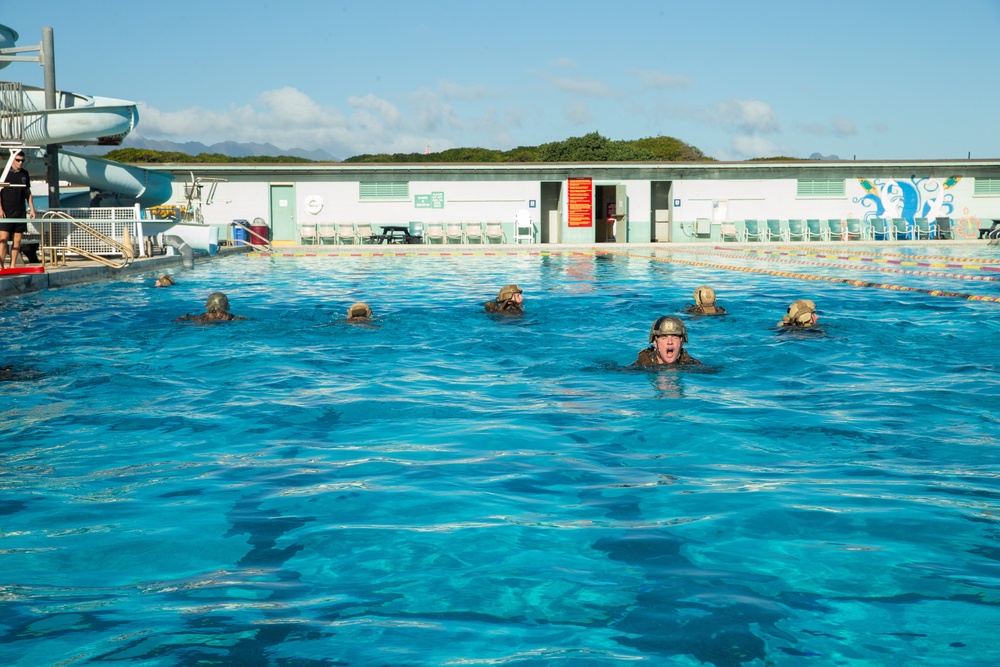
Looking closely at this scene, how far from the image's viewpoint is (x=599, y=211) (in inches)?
1533

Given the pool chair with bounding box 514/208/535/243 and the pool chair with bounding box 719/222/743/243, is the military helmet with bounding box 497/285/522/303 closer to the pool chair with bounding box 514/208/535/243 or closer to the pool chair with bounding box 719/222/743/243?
the pool chair with bounding box 514/208/535/243

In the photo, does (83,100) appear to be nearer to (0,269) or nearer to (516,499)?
(0,269)

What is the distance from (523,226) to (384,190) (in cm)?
517

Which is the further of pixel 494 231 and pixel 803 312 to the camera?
pixel 494 231

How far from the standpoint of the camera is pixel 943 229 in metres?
34.0

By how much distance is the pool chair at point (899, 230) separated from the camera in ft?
111

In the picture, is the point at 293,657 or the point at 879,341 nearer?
the point at 293,657

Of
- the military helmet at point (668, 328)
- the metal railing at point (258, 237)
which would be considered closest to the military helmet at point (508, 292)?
the military helmet at point (668, 328)

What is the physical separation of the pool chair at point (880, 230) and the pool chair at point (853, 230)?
1.40 ft

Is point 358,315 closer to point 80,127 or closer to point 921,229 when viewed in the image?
point 80,127

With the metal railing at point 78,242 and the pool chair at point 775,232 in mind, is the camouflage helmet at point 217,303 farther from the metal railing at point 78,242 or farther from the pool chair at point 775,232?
the pool chair at point 775,232

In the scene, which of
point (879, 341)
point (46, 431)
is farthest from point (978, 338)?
point (46, 431)

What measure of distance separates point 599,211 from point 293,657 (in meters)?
36.6

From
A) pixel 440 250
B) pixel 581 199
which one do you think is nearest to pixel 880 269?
pixel 440 250
